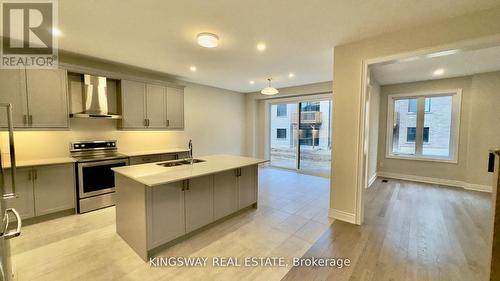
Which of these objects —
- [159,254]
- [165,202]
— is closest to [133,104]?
[165,202]

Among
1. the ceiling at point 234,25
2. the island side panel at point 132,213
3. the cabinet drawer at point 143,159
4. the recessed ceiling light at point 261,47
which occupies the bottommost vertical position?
the island side panel at point 132,213

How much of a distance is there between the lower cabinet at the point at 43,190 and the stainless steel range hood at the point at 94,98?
0.94m

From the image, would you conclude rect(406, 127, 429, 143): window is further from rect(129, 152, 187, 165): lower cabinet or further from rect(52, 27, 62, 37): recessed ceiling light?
rect(52, 27, 62, 37): recessed ceiling light

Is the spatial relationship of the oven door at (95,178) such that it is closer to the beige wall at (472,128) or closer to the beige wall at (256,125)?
the beige wall at (256,125)

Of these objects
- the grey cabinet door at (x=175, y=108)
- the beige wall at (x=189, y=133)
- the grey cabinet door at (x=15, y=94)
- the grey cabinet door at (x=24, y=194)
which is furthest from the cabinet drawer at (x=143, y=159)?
the grey cabinet door at (x=15, y=94)

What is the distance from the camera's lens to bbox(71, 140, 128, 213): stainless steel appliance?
3184mm

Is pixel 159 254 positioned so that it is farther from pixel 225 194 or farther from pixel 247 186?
pixel 247 186

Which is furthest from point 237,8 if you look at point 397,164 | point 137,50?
point 397,164

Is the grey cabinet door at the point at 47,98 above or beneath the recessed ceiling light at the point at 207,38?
beneath

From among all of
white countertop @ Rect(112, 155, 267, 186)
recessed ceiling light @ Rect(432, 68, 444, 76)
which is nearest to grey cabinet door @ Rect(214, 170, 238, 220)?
white countertop @ Rect(112, 155, 267, 186)

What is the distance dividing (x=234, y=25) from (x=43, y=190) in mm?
3517

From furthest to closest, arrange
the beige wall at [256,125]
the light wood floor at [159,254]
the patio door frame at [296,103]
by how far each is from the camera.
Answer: the beige wall at [256,125], the patio door frame at [296,103], the light wood floor at [159,254]

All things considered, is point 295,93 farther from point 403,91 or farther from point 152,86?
point 152,86

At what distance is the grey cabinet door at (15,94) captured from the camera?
273 centimetres
